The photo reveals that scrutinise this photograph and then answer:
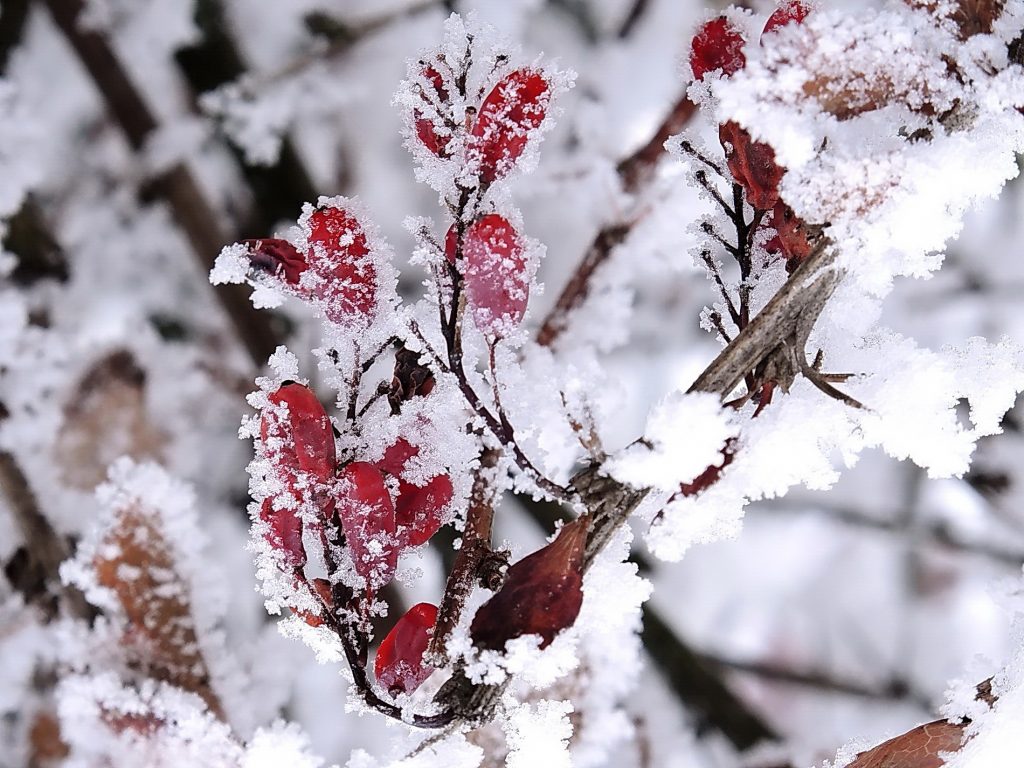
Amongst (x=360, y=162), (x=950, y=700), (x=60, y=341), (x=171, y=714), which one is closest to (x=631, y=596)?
(x=950, y=700)

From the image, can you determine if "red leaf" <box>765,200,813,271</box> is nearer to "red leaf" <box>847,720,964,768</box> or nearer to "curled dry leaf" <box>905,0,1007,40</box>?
"curled dry leaf" <box>905,0,1007,40</box>

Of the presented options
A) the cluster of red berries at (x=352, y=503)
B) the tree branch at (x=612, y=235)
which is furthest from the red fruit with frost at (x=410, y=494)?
the tree branch at (x=612, y=235)

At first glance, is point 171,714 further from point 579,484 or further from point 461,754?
point 579,484

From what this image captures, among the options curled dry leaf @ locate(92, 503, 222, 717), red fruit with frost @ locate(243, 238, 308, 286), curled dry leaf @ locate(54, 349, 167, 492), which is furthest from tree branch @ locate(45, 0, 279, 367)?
red fruit with frost @ locate(243, 238, 308, 286)

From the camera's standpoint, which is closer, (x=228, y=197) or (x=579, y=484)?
(x=579, y=484)

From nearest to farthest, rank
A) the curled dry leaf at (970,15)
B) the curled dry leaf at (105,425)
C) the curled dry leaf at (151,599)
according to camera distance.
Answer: the curled dry leaf at (970,15), the curled dry leaf at (151,599), the curled dry leaf at (105,425)

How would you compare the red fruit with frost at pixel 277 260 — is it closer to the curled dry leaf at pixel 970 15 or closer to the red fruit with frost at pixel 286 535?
the red fruit with frost at pixel 286 535
